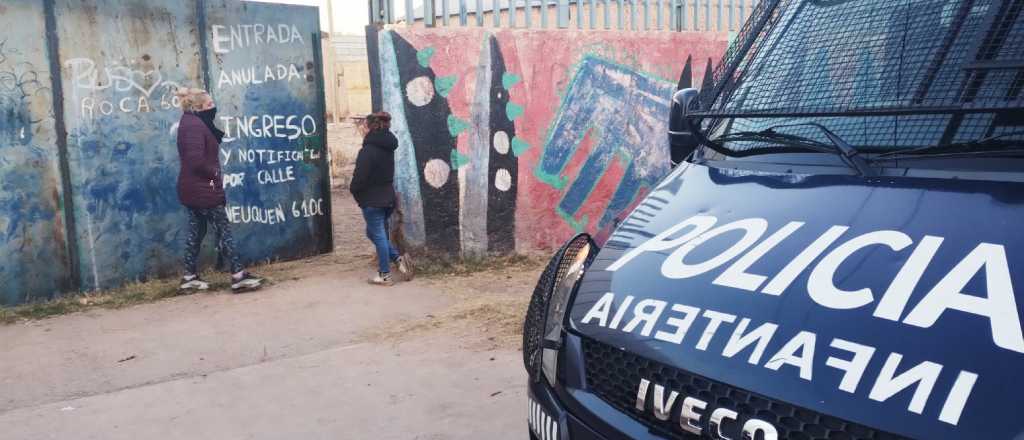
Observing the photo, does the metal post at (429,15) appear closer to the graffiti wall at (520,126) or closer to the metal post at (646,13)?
the graffiti wall at (520,126)

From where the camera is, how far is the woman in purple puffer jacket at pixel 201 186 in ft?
19.9

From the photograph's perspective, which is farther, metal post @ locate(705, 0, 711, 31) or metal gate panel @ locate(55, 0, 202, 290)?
metal post @ locate(705, 0, 711, 31)

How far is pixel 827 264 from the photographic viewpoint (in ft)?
6.58

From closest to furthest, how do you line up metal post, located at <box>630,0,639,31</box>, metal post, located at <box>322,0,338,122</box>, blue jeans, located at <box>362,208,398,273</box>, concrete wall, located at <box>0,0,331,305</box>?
concrete wall, located at <box>0,0,331,305</box> → blue jeans, located at <box>362,208,398,273</box> → metal post, located at <box>630,0,639,31</box> → metal post, located at <box>322,0,338,122</box>

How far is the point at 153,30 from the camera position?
641 cm

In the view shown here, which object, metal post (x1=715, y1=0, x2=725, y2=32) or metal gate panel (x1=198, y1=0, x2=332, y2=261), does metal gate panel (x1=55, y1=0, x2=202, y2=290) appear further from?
metal post (x1=715, y1=0, x2=725, y2=32)

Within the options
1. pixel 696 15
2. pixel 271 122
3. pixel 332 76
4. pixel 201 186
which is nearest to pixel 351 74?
pixel 332 76

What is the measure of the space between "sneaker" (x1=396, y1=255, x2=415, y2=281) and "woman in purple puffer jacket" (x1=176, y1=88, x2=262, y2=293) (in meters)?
1.11

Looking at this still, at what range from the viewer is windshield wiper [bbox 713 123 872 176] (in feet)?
7.69

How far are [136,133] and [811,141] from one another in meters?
5.47

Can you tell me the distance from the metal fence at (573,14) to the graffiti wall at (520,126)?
13cm

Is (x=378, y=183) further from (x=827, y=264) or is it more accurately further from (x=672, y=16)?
(x=827, y=264)

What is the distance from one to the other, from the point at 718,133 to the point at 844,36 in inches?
21.6

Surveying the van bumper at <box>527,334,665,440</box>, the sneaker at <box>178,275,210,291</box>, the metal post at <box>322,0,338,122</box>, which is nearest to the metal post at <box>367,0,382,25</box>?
the sneaker at <box>178,275,210,291</box>
